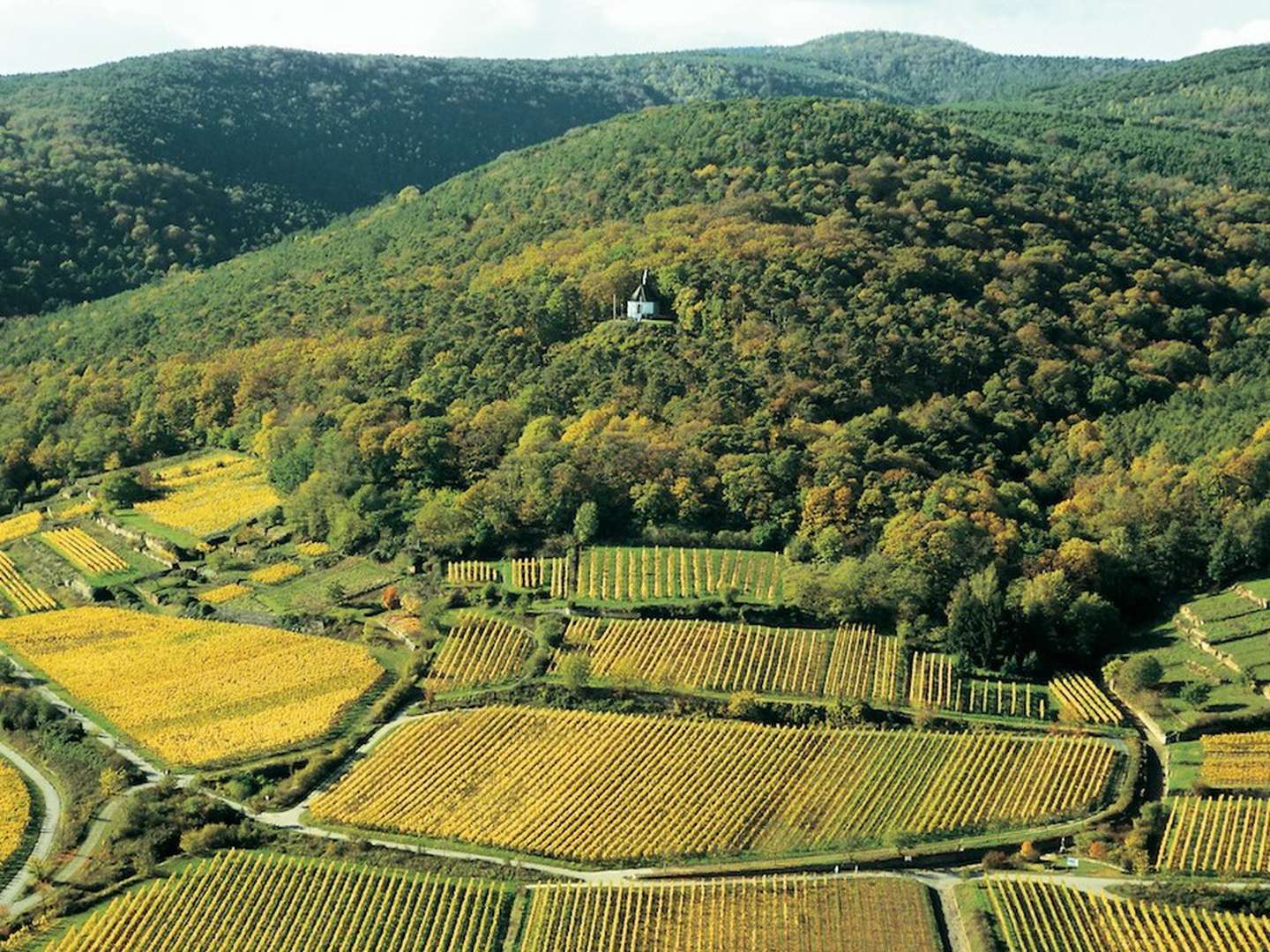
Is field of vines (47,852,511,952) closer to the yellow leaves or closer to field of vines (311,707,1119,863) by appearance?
field of vines (311,707,1119,863)

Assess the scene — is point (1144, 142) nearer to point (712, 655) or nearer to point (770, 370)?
point (770, 370)

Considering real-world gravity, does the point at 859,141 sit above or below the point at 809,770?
above

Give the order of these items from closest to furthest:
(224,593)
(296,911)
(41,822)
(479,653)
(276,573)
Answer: (296,911) → (41,822) → (479,653) → (224,593) → (276,573)

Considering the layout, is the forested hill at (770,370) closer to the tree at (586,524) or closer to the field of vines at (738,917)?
the tree at (586,524)

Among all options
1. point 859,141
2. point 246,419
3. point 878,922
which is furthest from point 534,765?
point 859,141

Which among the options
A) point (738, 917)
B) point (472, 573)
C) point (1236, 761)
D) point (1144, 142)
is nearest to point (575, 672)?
point (472, 573)

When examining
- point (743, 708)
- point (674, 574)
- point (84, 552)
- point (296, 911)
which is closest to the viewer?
point (296, 911)

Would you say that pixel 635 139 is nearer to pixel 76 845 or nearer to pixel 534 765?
pixel 534 765
